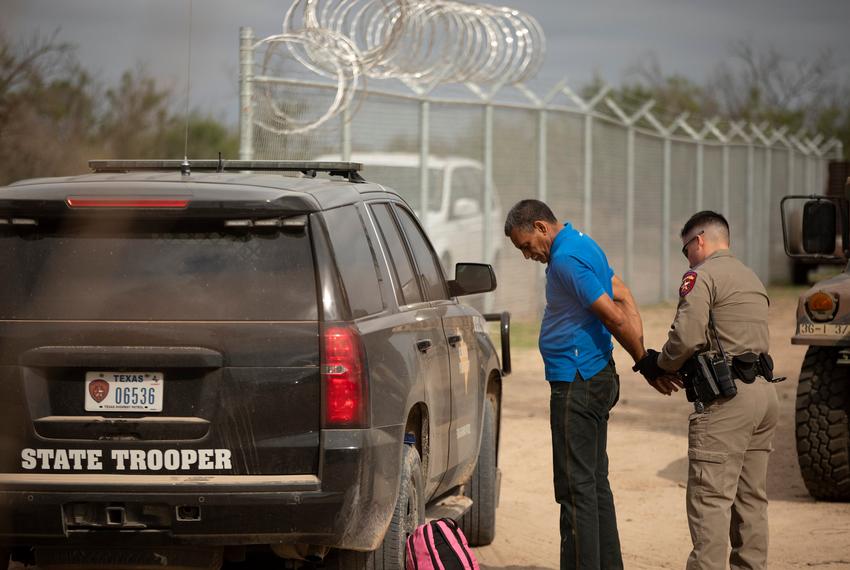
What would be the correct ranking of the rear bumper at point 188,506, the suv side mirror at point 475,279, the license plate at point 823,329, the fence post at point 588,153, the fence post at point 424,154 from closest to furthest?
the rear bumper at point 188,506 < the suv side mirror at point 475,279 < the license plate at point 823,329 < the fence post at point 424,154 < the fence post at point 588,153

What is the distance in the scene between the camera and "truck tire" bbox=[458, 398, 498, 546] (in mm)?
7312

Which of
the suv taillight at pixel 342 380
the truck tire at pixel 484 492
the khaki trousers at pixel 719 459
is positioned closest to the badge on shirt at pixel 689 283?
the khaki trousers at pixel 719 459

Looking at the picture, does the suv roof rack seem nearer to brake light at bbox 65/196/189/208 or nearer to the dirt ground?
brake light at bbox 65/196/189/208

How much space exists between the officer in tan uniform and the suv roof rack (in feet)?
4.85

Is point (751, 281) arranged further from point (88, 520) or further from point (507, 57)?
point (507, 57)

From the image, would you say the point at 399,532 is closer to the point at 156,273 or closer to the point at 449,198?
the point at 156,273

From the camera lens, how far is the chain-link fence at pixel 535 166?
46.3 ft

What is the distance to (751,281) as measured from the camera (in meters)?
5.95

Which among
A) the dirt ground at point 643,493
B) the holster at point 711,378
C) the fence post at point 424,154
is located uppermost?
the fence post at point 424,154

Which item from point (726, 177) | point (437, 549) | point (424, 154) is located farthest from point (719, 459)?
point (726, 177)

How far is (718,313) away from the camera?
5902mm

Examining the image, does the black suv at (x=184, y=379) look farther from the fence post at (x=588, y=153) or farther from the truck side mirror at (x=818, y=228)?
the fence post at (x=588, y=153)

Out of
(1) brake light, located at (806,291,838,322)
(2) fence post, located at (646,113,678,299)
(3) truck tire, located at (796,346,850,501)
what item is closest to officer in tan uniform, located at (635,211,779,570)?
(1) brake light, located at (806,291,838,322)

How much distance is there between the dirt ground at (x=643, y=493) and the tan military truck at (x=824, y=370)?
0.24m
